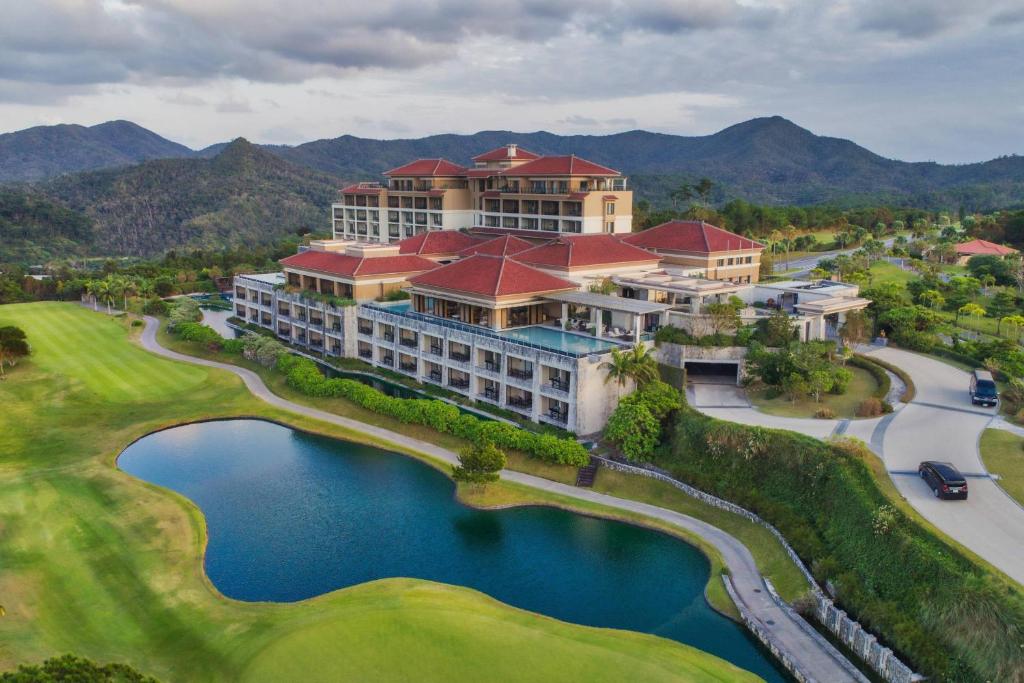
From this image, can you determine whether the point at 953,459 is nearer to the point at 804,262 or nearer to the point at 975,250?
the point at 975,250

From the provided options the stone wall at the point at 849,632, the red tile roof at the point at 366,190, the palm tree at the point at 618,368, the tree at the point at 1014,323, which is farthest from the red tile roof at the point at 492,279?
the red tile roof at the point at 366,190

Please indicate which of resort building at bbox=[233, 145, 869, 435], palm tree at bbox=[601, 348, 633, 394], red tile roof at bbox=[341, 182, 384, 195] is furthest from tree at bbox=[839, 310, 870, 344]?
red tile roof at bbox=[341, 182, 384, 195]

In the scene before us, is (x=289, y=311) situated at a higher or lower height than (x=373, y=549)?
higher

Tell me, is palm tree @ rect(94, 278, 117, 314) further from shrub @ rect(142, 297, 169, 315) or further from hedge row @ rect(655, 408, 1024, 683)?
hedge row @ rect(655, 408, 1024, 683)

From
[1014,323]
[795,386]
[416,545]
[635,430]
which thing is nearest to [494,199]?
[635,430]

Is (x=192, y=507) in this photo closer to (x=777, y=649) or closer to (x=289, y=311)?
(x=777, y=649)

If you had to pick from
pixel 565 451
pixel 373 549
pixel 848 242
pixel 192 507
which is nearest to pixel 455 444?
pixel 565 451
